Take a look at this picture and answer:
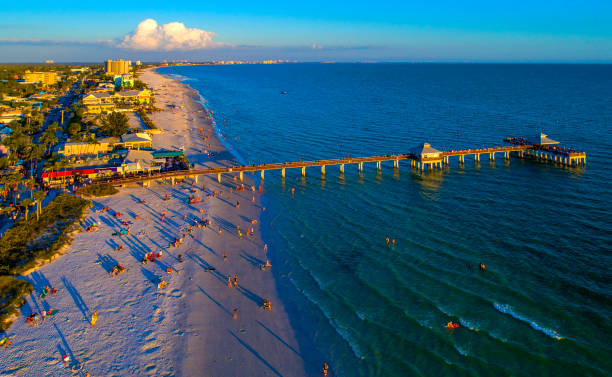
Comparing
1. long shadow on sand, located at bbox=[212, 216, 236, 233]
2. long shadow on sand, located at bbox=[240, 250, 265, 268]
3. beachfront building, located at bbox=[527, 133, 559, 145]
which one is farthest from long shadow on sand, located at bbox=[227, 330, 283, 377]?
beachfront building, located at bbox=[527, 133, 559, 145]

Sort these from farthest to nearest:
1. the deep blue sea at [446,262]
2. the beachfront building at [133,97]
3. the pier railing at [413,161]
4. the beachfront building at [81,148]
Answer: the beachfront building at [133,97] → the beachfront building at [81,148] → the pier railing at [413,161] → the deep blue sea at [446,262]

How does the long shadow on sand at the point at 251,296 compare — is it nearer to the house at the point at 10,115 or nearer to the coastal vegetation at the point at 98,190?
the coastal vegetation at the point at 98,190

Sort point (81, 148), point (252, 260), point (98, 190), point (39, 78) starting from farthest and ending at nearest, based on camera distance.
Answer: point (39, 78), point (81, 148), point (98, 190), point (252, 260)

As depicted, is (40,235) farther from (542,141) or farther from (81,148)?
(542,141)

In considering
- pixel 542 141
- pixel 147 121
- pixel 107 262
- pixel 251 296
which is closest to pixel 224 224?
pixel 107 262

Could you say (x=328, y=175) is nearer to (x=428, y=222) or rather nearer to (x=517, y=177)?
(x=428, y=222)

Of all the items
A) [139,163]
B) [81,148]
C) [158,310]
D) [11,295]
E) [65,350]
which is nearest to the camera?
[65,350]

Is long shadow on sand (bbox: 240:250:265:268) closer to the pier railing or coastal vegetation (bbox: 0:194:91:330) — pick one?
coastal vegetation (bbox: 0:194:91:330)

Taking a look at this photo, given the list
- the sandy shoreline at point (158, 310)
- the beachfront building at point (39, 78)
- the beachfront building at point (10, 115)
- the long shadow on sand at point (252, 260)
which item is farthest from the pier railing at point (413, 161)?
the beachfront building at point (39, 78)
